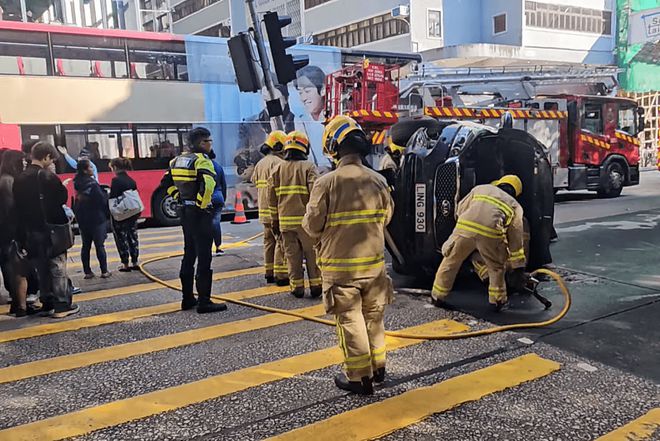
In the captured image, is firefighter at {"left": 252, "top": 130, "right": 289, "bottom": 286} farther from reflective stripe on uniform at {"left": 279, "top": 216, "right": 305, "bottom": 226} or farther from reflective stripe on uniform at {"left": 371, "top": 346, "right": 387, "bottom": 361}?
reflective stripe on uniform at {"left": 371, "top": 346, "right": 387, "bottom": 361}

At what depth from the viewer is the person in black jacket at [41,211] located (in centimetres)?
523

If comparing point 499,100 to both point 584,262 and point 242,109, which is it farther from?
point 584,262

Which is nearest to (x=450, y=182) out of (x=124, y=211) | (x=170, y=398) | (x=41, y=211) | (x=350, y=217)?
(x=350, y=217)

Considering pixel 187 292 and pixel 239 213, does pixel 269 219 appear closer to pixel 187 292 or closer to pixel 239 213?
pixel 187 292

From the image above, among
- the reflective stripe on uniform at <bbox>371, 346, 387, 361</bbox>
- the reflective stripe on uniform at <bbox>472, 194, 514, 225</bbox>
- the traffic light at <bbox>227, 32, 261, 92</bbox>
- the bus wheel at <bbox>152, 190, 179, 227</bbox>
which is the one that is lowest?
the reflective stripe on uniform at <bbox>371, 346, 387, 361</bbox>

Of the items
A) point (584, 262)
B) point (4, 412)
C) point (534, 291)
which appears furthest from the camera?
point (584, 262)

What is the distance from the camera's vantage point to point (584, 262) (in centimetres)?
715

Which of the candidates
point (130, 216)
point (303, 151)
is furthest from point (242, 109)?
point (303, 151)

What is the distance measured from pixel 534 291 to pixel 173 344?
3.41 meters

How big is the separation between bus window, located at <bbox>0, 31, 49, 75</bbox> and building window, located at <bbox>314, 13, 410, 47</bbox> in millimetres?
23410

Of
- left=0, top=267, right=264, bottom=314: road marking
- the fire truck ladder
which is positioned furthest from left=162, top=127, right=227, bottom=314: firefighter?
the fire truck ladder

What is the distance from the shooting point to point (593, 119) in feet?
48.4

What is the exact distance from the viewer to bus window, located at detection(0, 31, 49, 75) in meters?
10.6

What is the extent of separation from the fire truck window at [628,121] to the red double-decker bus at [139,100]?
26.9 ft
